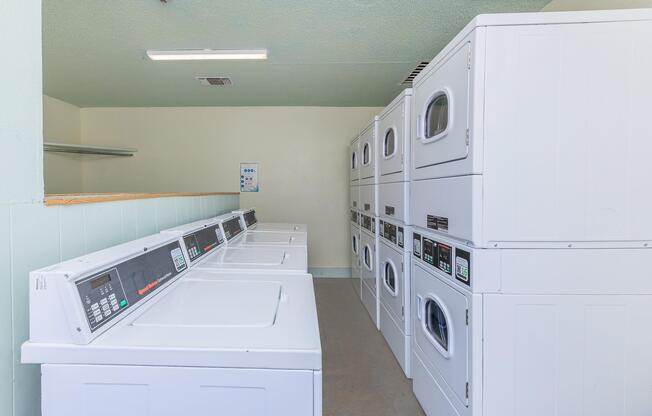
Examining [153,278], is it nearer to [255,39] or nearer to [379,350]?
[379,350]

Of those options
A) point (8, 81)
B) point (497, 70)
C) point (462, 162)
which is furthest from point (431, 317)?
point (8, 81)

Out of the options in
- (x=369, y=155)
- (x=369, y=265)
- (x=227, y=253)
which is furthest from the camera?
(x=369, y=265)

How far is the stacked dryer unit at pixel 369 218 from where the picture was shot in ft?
9.70

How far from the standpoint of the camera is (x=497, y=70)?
1.25 m

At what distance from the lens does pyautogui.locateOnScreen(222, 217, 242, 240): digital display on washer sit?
241cm

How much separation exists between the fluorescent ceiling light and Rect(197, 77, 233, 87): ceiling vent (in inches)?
25.5

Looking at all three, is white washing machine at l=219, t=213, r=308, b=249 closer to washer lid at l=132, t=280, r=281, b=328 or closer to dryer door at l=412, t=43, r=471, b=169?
washer lid at l=132, t=280, r=281, b=328

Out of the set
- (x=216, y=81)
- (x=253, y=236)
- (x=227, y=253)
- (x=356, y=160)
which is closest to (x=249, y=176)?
(x=216, y=81)

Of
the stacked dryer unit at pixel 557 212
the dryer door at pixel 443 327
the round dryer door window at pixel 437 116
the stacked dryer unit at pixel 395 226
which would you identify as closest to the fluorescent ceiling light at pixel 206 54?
the stacked dryer unit at pixel 395 226

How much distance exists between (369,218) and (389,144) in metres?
0.93

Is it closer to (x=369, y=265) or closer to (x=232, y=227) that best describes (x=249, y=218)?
(x=232, y=227)

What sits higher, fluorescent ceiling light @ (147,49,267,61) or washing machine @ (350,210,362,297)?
fluorescent ceiling light @ (147,49,267,61)

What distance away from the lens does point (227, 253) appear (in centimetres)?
199

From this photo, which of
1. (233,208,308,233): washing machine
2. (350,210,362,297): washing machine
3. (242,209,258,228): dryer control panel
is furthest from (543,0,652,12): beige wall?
(242,209,258,228): dryer control panel
